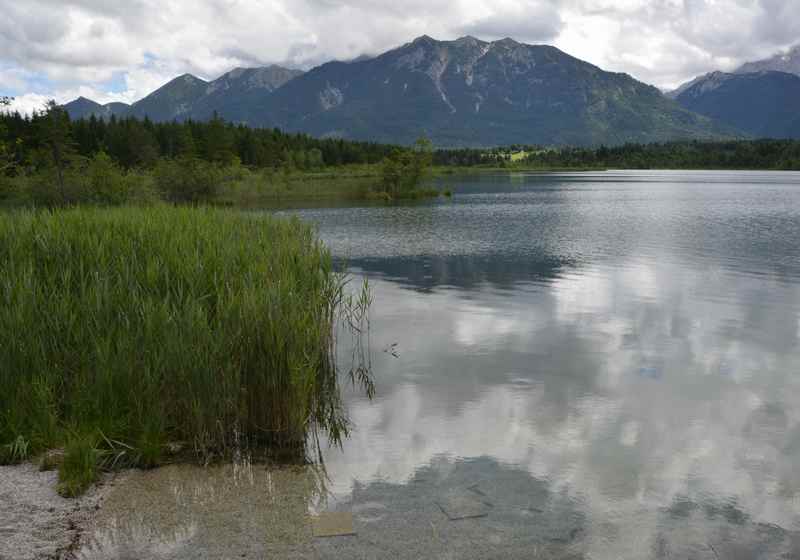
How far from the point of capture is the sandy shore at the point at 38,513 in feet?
19.5

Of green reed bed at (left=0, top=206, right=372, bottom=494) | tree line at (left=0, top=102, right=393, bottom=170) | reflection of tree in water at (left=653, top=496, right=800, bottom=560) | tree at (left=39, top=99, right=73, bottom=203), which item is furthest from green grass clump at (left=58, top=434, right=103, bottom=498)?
tree line at (left=0, top=102, right=393, bottom=170)

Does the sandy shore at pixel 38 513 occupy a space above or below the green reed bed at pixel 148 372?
below

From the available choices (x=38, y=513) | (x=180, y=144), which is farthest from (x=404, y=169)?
(x=38, y=513)

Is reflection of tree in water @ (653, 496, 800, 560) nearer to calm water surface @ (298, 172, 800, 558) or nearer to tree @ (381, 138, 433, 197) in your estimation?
calm water surface @ (298, 172, 800, 558)

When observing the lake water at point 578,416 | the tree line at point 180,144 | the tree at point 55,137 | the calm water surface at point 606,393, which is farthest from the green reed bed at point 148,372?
the tree line at point 180,144

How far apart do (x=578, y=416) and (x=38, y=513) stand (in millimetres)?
7712

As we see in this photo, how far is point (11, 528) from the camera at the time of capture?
20.4ft

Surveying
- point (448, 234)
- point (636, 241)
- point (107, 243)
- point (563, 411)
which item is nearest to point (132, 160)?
point (448, 234)

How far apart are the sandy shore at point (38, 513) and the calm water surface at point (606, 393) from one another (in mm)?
2831

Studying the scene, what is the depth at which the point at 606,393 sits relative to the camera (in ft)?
38.4

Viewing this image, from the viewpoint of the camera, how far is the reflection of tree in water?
21.4 feet

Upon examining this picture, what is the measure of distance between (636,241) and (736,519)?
29.4 metres

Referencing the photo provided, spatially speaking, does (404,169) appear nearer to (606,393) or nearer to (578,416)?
(606,393)

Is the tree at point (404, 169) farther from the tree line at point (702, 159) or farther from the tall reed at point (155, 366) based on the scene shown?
the tree line at point (702, 159)
